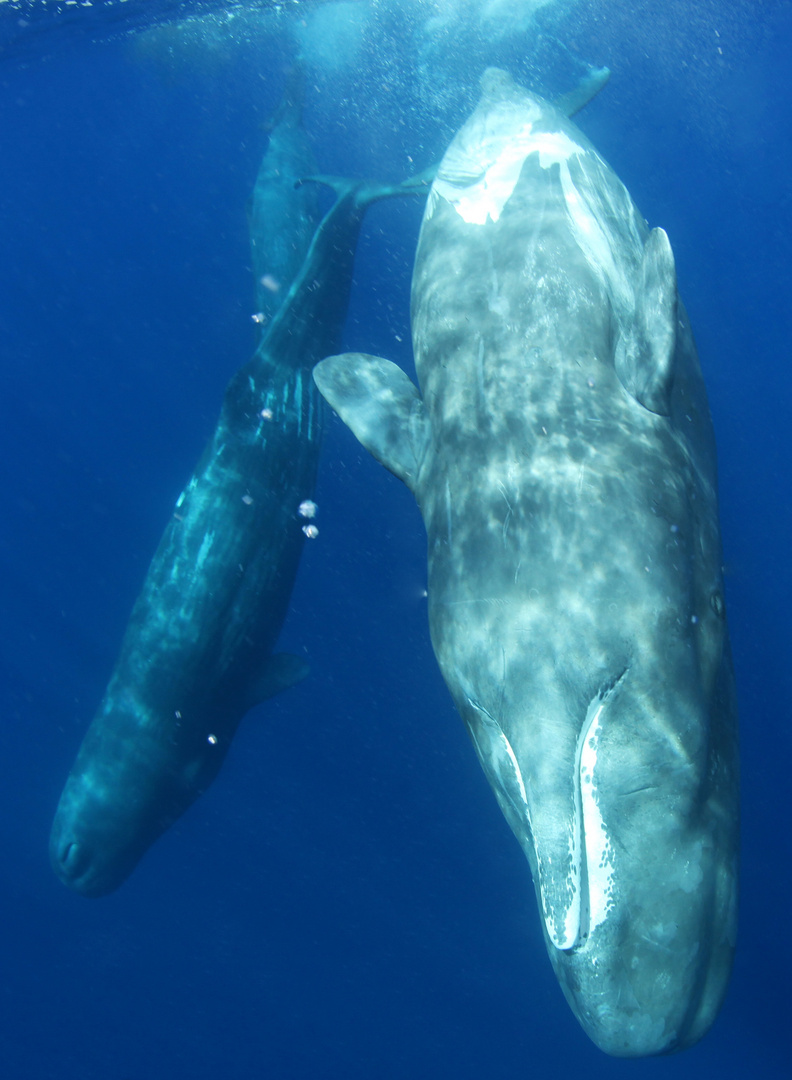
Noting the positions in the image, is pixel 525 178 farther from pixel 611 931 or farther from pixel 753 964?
pixel 753 964

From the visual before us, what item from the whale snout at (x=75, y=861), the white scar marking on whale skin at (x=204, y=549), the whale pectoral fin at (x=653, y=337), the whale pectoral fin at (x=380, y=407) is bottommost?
the whale snout at (x=75, y=861)

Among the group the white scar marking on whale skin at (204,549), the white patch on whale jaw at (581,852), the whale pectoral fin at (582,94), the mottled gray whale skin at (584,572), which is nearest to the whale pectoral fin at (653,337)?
the mottled gray whale skin at (584,572)

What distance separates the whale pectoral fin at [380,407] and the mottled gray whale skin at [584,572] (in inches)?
0.7

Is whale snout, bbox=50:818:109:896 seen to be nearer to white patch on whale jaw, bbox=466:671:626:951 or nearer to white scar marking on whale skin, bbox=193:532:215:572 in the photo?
white scar marking on whale skin, bbox=193:532:215:572

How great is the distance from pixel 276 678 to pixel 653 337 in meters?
6.23

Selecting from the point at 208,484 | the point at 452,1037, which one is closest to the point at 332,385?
the point at 208,484

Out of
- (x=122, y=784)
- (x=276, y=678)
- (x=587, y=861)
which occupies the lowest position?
(x=122, y=784)

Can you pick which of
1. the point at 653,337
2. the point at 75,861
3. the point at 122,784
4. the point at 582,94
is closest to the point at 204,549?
the point at 122,784

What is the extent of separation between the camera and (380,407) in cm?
513

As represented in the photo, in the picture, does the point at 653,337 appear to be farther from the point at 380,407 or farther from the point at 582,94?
the point at 582,94

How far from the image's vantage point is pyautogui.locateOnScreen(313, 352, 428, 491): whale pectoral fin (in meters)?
4.86

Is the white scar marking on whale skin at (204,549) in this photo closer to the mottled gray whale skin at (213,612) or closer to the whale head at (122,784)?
the mottled gray whale skin at (213,612)

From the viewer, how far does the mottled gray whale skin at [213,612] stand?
797 centimetres

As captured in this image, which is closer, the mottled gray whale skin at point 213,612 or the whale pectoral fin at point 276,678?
the mottled gray whale skin at point 213,612
